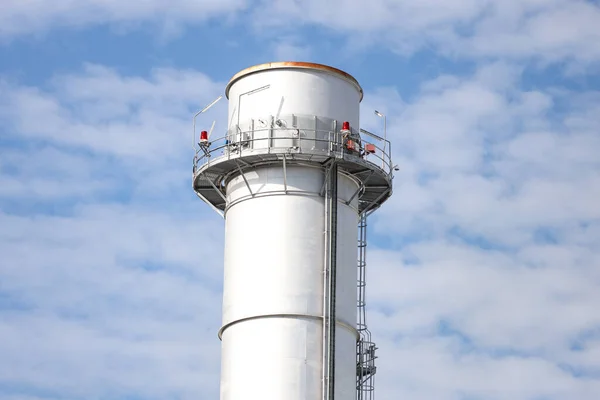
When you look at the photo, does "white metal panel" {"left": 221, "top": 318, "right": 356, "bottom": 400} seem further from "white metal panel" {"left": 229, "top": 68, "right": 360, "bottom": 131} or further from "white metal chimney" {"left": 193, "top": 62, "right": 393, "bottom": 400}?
"white metal panel" {"left": 229, "top": 68, "right": 360, "bottom": 131}

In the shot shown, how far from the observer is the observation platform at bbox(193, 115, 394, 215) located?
237 feet

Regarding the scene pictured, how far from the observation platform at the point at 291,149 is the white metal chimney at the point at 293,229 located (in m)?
0.05

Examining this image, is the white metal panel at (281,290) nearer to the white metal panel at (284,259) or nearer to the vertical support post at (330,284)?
the white metal panel at (284,259)

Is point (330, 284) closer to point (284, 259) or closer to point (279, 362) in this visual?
point (284, 259)

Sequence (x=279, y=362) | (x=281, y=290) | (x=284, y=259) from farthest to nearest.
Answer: (x=284, y=259), (x=281, y=290), (x=279, y=362)

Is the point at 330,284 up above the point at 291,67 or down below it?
below

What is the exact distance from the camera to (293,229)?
71438 mm

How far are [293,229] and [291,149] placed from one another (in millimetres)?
3759

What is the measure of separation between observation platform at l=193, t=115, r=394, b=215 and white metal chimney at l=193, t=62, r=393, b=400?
5cm

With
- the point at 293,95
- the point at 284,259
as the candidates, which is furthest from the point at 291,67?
the point at 284,259

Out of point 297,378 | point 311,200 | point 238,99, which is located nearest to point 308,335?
point 297,378

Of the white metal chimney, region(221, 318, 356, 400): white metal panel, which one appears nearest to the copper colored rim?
the white metal chimney

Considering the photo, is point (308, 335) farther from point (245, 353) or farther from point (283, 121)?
point (283, 121)

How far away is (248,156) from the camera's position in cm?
7256
